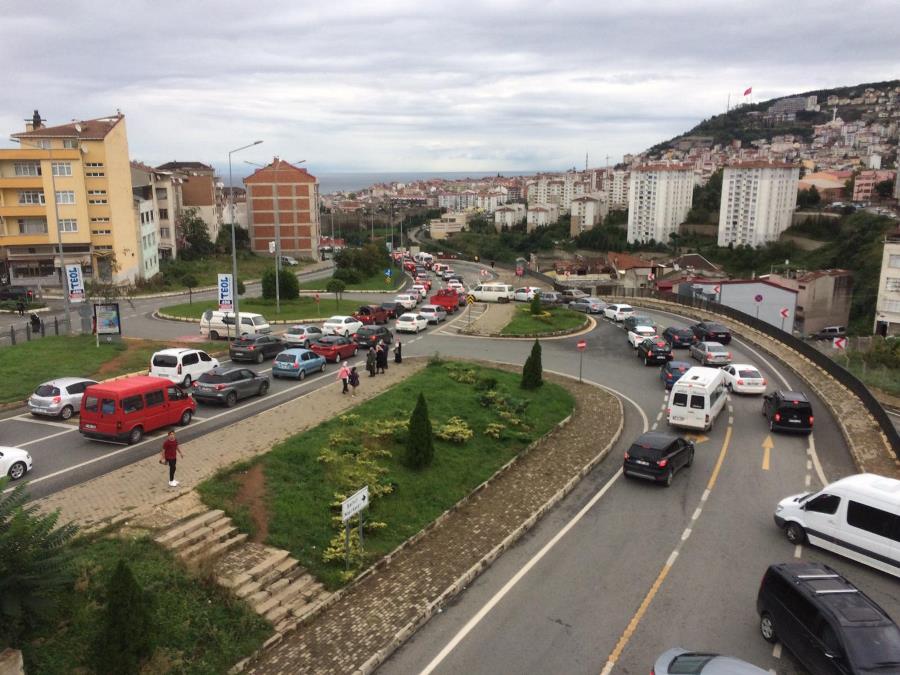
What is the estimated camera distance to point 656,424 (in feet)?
79.6

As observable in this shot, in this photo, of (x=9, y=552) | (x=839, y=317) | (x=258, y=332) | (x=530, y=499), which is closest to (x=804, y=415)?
(x=530, y=499)

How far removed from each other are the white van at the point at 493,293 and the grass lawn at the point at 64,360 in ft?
92.1

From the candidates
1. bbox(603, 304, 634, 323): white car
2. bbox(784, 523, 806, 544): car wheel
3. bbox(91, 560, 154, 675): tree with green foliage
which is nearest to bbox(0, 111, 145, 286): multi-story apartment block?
bbox(603, 304, 634, 323): white car

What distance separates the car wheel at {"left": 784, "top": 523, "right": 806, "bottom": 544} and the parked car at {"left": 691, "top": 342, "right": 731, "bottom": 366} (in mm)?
18318

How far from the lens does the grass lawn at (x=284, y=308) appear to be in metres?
43.4

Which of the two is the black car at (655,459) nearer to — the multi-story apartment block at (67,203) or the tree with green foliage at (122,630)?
the tree with green foliage at (122,630)

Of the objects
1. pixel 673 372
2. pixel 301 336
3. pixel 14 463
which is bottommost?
pixel 673 372

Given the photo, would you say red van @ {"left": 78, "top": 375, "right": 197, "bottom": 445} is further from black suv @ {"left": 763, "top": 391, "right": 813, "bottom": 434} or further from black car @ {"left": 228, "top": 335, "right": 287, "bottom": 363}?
black suv @ {"left": 763, "top": 391, "right": 813, "bottom": 434}

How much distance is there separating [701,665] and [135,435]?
50.1 feet

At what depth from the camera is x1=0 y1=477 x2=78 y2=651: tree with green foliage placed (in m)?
8.57

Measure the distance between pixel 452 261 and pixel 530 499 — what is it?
8868 centimetres

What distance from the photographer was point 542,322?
44.1 metres

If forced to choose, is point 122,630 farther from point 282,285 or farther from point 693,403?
point 282,285

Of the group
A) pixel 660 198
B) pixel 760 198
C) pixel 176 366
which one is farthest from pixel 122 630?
pixel 660 198
